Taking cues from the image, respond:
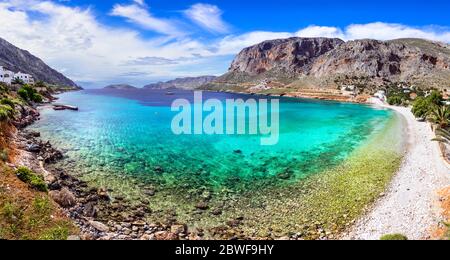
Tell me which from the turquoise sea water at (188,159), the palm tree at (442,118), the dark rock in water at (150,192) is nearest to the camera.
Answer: the dark rock in water at (150,192)

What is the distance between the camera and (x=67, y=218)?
60.1 feet

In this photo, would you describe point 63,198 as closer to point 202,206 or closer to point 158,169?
point 202,206

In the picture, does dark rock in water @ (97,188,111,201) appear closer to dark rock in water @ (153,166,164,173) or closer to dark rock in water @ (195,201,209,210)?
dark rock in water @ (153,166,164,173)

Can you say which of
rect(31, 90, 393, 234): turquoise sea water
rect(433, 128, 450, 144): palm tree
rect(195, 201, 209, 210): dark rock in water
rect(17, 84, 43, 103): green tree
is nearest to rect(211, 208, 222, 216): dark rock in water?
rect(195, 201, 209, 210): dark rock in water

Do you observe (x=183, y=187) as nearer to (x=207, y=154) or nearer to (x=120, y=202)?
(x=120, y=202)

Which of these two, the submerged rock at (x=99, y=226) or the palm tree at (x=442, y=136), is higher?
the palm tree at (x=442, y=136)

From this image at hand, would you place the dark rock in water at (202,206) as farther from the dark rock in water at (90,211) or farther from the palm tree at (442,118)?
the palm tree at (442,118)

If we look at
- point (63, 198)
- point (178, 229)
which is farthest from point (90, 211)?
point (178, 229)

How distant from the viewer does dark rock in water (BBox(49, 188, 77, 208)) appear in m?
20.5

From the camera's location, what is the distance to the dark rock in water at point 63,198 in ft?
67.3

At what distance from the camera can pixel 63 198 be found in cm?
2098

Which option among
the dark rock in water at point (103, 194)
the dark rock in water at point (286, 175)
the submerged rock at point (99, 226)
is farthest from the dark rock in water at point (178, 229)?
the dark rock in water at point (286, 175)

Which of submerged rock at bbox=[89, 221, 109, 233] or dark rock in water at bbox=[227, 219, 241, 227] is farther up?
submerged rock at bbox=[89, 221, 109, 233]
